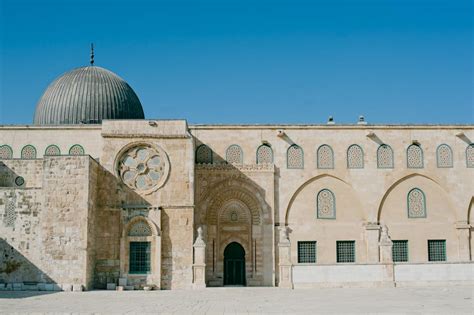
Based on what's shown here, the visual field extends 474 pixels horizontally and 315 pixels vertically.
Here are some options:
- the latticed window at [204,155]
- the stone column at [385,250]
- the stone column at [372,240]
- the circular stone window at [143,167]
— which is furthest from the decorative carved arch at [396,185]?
the circular stone window at [143,167]

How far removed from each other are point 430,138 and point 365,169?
3480mm

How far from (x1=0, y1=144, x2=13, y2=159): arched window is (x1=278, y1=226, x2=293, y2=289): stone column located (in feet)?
41.8

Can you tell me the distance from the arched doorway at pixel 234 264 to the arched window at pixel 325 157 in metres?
5.35

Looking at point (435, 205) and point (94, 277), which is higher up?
point (435, 205)

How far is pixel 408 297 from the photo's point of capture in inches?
832

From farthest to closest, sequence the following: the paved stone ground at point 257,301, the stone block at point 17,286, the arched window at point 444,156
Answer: the arched window at point 444,156, the stone block at point 17,286, the paved stone ground at point 257,301

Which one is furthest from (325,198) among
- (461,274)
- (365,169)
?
(461,274)

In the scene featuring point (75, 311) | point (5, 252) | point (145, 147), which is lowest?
point (75, 311)

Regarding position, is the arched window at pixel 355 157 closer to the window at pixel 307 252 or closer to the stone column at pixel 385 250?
the window at pixel 307 252

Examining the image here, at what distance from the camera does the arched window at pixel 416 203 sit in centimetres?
3100

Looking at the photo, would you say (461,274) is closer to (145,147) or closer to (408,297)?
(408,297)

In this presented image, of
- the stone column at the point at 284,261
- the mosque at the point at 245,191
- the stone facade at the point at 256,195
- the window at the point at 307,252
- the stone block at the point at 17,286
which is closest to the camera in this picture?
the stone block at the point at 17,286

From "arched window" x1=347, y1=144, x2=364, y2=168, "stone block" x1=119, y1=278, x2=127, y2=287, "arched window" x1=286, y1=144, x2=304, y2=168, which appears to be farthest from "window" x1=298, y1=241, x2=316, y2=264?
"stone block" x1=119, y1=278, x2=127, y2=287

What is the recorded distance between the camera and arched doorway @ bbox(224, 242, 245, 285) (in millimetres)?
30234
